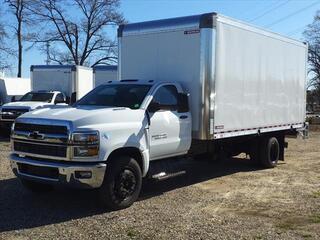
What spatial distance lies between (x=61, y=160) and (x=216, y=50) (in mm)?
3820

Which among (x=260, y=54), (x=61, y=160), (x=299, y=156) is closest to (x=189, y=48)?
(x=260, y=54)

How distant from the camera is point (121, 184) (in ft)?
26.5

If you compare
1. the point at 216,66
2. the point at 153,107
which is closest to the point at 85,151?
the point at 153,107

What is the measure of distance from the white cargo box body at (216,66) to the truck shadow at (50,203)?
4.21 ft

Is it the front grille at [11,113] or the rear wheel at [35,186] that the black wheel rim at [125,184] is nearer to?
the rear wheel at [35,186]

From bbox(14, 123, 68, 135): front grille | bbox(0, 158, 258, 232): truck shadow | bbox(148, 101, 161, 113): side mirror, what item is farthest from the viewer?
bbox(148, 101, 161, 113): side mirror

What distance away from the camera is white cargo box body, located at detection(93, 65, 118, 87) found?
79.5 feet

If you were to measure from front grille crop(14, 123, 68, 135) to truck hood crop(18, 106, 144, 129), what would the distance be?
4.7 inches

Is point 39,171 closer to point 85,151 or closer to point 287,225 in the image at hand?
point 85,151

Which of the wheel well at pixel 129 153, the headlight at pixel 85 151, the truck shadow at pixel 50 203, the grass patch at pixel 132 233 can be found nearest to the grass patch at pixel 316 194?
the truck shadow at pixel 50 203

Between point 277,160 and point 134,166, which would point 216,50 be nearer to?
point 134,166

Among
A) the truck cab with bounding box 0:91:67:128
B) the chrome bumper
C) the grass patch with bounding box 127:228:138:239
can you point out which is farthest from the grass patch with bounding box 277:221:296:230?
the truck cab with bounding box 0:91:67:128

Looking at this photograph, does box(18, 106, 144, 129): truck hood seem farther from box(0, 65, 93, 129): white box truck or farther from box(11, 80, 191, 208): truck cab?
box(0, 65, 93, 129): white box truck

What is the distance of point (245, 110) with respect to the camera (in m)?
11.3
